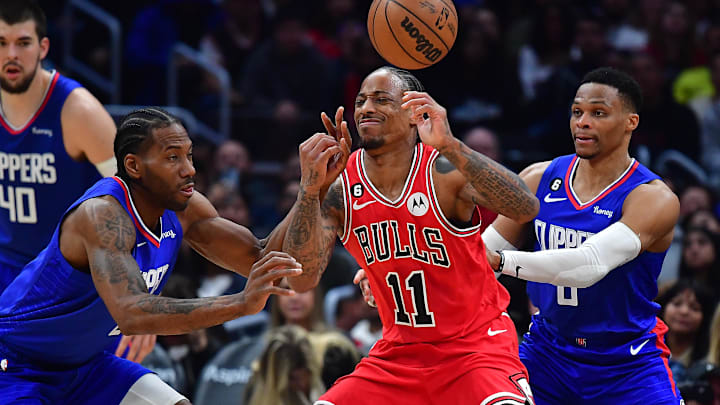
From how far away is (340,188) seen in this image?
5.36 metres

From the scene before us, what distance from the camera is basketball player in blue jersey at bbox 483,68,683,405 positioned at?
509cm

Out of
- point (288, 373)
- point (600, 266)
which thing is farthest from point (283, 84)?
point (600, 266)

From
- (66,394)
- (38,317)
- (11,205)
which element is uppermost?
(11,205)

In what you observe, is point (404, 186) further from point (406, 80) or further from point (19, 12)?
point (19, 12)

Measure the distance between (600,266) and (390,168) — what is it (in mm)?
1211

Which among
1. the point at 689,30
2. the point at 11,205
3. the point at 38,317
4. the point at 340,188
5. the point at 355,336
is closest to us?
the point at 38,317

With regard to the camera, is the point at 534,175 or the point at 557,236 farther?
the point at 534,175

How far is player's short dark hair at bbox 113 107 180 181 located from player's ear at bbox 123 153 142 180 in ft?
0.10

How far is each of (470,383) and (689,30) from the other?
8.30 meters

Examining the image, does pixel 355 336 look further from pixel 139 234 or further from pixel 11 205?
pixel 139 234

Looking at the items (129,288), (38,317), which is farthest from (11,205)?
(129,288)

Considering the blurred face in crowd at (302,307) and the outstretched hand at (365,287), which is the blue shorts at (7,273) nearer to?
the outstretched hand at (365,287)

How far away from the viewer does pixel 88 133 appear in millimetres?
5879

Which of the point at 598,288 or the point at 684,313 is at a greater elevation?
the point at 598,288
